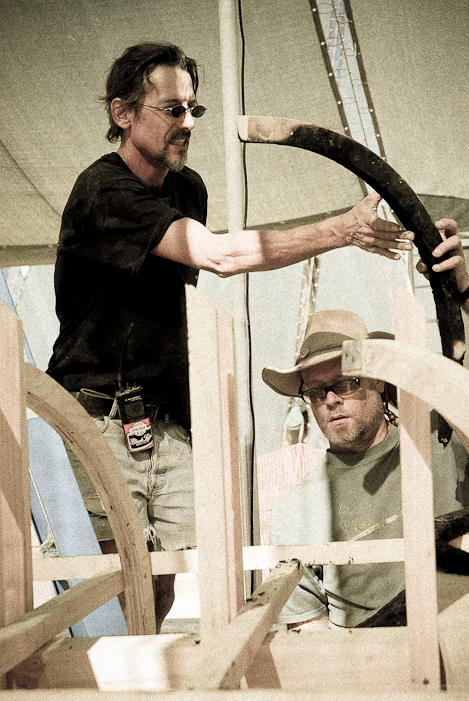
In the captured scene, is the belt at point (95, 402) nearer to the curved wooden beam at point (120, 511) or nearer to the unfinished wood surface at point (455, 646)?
the curved wooden beam at point (120, 511)

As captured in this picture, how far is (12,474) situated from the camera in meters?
0.91

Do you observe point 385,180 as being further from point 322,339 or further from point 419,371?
point 322,339

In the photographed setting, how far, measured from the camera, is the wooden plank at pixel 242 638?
62 centimetres

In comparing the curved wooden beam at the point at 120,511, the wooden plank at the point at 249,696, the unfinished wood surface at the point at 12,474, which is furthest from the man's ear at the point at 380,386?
the wooden plank at the point at 249,696

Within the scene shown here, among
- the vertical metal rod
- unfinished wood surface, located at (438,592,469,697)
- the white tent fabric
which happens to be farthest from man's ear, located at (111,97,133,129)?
unfinished wood surface, located at (438,592,469,697)

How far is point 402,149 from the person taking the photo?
3199 millimetres

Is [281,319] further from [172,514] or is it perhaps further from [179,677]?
[179,677]

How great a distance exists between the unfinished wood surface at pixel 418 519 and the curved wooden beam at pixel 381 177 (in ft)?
1.75

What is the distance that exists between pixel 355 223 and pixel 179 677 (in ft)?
3.00

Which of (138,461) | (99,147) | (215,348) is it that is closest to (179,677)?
(215,348)

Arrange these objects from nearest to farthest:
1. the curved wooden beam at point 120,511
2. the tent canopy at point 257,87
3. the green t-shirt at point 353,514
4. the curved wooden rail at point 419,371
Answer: the curved wooden rail at point 419,371 → the curved wooden beam at point 120,511 → the green t-shirt at point 353,514 → the tent canopy at point 257,87

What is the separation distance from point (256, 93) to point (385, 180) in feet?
6.46

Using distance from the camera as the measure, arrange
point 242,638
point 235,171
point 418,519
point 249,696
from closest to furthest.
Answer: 1. point 249,696
2. point 242,638
3. point 418,519
4. point 235,171

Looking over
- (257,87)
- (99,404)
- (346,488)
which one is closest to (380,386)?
(346,488)
